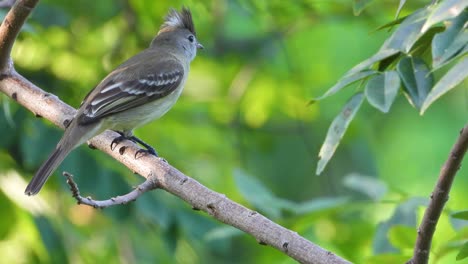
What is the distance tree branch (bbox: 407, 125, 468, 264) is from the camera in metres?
2.18

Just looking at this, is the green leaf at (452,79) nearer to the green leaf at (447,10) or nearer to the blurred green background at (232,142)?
the green leaf at (447,10)

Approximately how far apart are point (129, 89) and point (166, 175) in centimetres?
A: 175

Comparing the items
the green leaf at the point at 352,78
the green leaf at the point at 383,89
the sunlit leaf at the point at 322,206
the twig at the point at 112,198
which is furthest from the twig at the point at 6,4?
the green leaf at the point at 383,89

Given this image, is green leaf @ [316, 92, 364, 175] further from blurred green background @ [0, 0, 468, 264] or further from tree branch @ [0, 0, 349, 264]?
blurred green background @ [0, 0, 468, 264]

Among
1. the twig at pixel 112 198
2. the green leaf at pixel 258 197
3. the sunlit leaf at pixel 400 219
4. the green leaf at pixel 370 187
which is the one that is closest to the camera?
the twig at pixel 112 198

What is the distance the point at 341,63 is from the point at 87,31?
2229mm

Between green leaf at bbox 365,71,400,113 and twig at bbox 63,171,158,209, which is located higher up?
green leaf at bbox 365,71,400,113

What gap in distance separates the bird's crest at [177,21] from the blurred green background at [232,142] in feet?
0.30

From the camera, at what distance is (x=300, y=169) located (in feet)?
24.7

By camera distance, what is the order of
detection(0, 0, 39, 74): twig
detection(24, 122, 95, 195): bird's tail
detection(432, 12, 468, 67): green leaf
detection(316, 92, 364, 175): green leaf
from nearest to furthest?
1. detection(432, 12, 468, 67): green leaf
2. detection(316, 92, 364, 175): green leaf
3. detection(0, 0, 39, 74): twig
4. detection(24, 122, 95, 195): bird's tail

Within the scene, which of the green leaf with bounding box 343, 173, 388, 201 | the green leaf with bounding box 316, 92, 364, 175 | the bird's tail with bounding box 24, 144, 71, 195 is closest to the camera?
the green leaf with bounding box 316, 92, 364, 175

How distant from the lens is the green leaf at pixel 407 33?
239cm

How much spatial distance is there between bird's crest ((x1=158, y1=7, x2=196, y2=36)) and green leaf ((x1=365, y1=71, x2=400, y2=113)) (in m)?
3.46

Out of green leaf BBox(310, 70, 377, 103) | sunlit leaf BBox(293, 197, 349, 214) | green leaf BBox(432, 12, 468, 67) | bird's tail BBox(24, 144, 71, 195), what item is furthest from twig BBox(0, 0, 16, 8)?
green leaf BBox(432, 12, 468, 67)
